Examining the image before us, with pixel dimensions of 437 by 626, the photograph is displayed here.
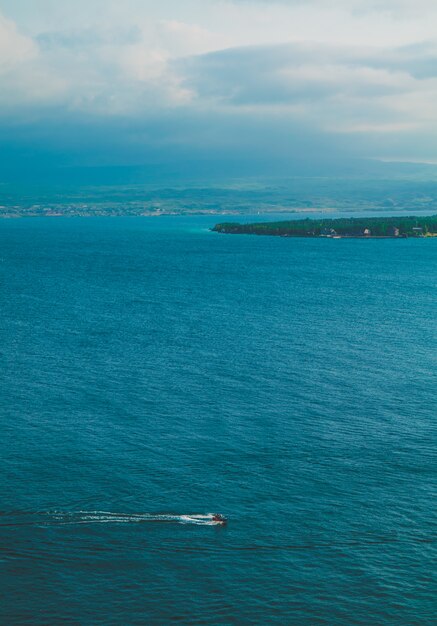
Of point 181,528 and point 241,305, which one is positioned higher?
point 241,305

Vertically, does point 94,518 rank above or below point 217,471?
below

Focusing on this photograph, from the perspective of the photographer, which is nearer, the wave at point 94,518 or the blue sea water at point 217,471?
the blue sea water at point 217,471

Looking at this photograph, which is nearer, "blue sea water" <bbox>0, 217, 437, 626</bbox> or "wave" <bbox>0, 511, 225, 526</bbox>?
"blue sea water" <bbox>0, 217, 437, 626</bbox>

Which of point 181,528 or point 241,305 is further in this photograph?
point 241,305

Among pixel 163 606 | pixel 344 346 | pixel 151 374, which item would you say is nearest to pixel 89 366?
pixel 151 374

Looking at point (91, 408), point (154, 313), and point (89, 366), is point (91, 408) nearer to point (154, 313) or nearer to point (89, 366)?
point (89, 366)

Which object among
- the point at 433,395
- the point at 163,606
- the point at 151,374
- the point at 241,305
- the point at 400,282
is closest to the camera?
the point at 163,606

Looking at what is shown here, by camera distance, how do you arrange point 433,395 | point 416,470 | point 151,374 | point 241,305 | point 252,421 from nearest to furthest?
1. point 416,470
2. point 252,421
3. point 433,395
4. point 151,374
5. point 241,305

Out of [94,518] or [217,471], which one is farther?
[217,471]
